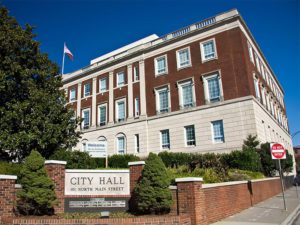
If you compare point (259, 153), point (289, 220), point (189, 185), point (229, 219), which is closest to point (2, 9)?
point (189, 185)

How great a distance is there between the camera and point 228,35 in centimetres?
3158

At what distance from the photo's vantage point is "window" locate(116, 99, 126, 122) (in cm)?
3877

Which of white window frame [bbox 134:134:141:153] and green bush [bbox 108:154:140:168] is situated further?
white window frame [bbox 134:134:141:153]

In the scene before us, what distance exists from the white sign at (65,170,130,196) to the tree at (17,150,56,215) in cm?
102

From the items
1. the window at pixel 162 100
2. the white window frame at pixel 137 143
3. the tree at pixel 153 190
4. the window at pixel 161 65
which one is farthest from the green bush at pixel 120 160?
the tree at pixel 153 190

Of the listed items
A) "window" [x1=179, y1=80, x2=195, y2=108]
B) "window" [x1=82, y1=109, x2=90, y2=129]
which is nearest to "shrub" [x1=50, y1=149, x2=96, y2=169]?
"window" [x1=179, y1=80, x2=195, y2=108]

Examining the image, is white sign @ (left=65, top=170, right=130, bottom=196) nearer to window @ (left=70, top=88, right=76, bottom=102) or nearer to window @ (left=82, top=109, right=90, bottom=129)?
window @ (left=82, top=109, right=90, bottom=129)

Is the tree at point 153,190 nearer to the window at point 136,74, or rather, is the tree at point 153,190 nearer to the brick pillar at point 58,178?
the brick pillar at point 58,178

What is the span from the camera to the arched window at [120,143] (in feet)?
123

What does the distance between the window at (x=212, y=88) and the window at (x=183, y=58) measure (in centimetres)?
340

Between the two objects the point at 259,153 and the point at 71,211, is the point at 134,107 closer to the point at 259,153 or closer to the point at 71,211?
the point at 259,153

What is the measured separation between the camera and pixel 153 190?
34.9 ft

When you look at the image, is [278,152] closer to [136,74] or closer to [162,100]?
[162,100]

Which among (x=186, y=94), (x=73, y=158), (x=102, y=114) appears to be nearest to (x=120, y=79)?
(x=102, y=114)
